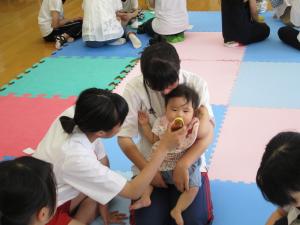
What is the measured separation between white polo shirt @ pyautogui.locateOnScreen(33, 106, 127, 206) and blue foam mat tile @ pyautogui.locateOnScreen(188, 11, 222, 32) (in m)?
3.56

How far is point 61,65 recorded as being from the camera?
443 cm

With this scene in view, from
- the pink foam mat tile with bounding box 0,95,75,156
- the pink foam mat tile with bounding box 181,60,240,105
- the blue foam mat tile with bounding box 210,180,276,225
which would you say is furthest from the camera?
the pink foam mat tile with bounding box 181,60,240,105

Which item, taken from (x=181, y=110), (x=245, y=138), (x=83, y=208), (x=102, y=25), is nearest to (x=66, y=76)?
(x=102, y=25)

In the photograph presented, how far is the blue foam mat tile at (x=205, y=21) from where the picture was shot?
16.9 feet

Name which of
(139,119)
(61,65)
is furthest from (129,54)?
(139,119)

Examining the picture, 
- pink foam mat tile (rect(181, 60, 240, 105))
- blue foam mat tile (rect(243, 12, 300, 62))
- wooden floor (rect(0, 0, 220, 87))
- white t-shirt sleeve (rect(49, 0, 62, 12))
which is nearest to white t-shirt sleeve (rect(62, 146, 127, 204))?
pink foam mat tile (rect(181, 60, 240, 105))

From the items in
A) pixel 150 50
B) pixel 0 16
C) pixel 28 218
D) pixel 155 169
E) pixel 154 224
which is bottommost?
pixel 0 16

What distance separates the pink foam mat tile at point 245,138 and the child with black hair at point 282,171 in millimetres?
1087

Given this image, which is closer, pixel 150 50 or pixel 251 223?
pixel 150 50

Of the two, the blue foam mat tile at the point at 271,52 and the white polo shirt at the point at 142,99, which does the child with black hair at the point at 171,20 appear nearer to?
the blue foam mat tile at the point at 271,52

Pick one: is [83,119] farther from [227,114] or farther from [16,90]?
[16,90]

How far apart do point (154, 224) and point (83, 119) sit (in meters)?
0.63

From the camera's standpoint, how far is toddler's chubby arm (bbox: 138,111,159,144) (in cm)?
210

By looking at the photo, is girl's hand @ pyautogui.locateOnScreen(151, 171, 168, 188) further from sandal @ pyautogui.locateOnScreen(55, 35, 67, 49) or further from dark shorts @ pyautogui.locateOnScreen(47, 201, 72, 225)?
sandal @ pyautogui.locateOnScreen(55, 35, 67, 49)
